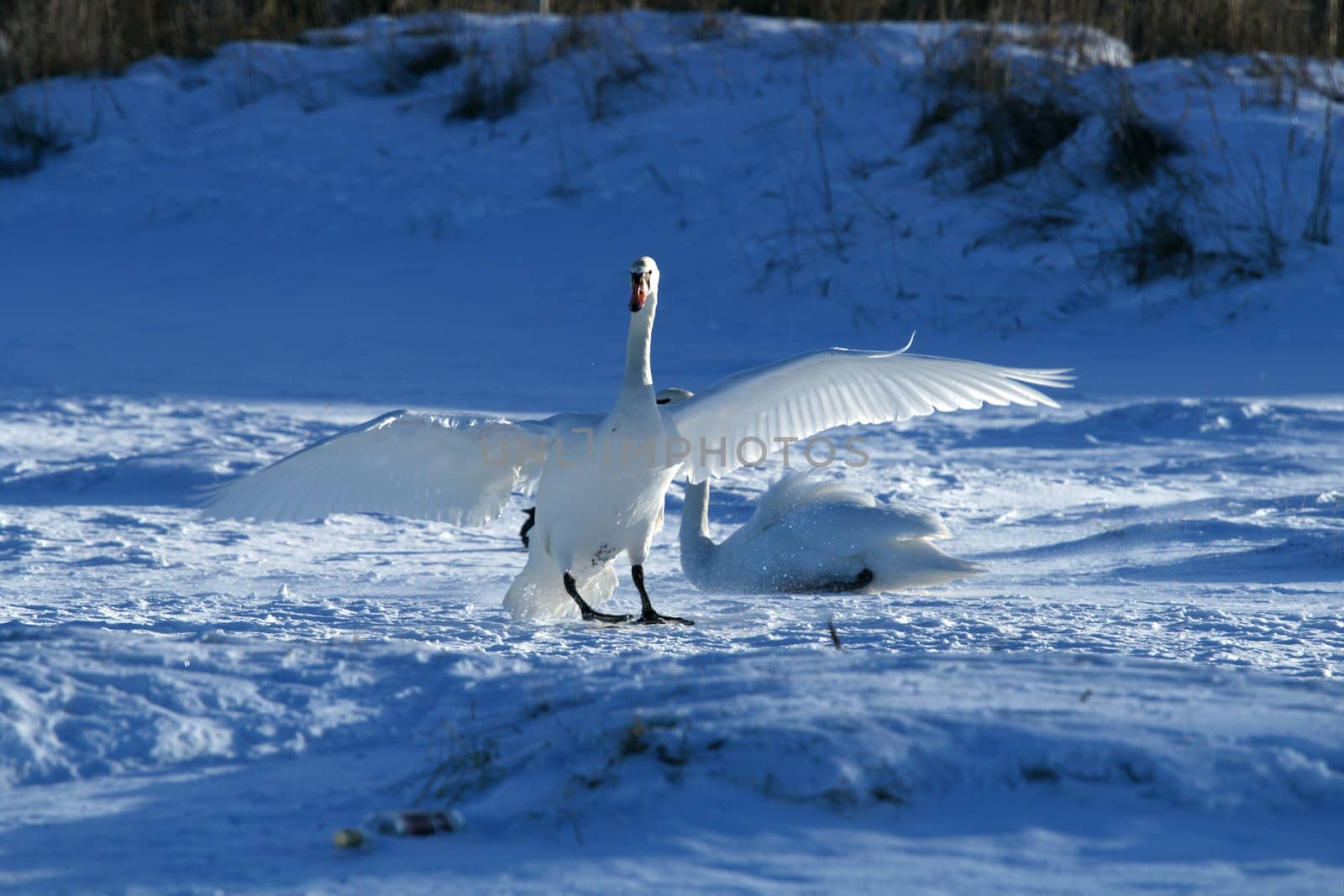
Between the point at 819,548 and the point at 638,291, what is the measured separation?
1137 millimetres

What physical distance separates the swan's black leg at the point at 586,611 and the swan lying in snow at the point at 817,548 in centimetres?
59

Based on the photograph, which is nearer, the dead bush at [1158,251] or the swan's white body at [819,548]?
the swan's white body at [819,548]

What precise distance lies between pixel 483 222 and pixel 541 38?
8.77ft

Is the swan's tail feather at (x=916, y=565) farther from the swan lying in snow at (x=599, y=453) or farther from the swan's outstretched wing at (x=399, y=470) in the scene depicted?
the swan's outstretched wing at (x=399, y=470)

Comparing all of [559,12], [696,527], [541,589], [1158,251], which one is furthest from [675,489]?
[559,12]

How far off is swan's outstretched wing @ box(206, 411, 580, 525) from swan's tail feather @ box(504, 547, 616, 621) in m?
0.29

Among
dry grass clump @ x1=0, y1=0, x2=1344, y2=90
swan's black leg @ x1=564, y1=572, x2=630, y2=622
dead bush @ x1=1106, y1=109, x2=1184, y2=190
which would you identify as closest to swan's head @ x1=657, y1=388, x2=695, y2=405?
swan's black leg @ x1=564, y1=572, x2=630, y2=622

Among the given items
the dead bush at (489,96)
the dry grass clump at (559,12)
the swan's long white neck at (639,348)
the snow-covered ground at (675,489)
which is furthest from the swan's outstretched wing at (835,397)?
the dead bush at (489,96)

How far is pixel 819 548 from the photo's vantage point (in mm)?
5535

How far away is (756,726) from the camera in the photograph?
10.2 feet

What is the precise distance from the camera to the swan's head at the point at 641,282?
16.4 ft

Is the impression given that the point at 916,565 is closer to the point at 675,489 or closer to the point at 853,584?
the point at 853,584

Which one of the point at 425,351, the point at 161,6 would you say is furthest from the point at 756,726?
the point at 161,6

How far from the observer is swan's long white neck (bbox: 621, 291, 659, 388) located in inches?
192
